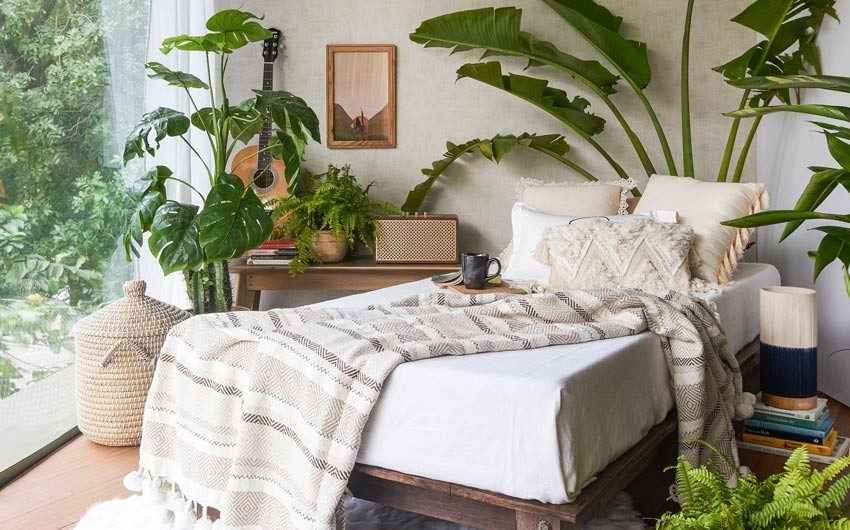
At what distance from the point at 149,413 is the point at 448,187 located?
98.9 inches

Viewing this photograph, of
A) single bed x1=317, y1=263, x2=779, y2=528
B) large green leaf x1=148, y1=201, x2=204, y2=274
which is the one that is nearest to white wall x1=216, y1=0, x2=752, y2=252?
large green leaf x1=148, y1=201, x2=204, y2=274

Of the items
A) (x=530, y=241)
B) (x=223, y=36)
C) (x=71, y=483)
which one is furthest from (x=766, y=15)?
(x=71, y=483)

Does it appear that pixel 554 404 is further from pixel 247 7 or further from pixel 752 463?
pixel 247 7

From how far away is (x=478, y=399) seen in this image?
6.03 ft

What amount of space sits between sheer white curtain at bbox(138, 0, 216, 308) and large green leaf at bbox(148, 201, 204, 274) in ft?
Result: 1.95

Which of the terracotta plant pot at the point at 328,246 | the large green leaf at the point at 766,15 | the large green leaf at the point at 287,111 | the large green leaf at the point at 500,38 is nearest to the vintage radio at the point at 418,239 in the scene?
the terracotta plant pot at the point at 328,246

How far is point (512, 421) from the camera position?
179 cm

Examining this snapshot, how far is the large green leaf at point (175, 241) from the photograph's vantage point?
10.2 feet

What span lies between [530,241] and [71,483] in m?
1.98

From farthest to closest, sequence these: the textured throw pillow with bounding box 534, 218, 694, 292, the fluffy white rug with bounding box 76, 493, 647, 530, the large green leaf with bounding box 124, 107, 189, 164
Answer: the large green leaf with bounding box 124, 107, 189, 164 → the textured throw pillow with bounding box 534, 218, 694, 292 → the fluffy white rug with bounding box 76, 493, 647, 530

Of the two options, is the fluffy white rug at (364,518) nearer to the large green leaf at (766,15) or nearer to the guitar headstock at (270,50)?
the large green leaf at (766,15)

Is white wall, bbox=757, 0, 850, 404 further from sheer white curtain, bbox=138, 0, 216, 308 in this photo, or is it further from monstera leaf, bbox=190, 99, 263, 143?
sheer white curtain, bbox=138, 0, 216, 308

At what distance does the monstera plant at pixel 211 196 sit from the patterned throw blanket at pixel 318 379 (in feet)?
2.56

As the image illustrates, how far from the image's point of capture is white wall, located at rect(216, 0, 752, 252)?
14.3 ft
